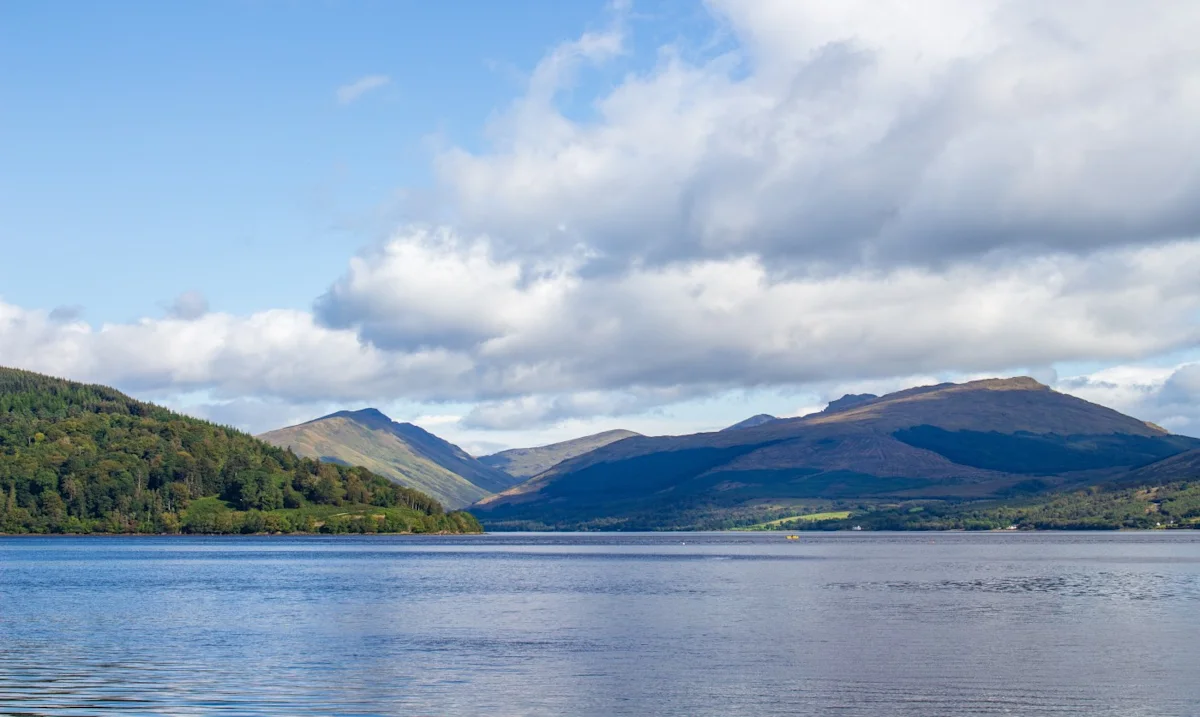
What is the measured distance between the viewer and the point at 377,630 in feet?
297

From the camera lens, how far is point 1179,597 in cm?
11881

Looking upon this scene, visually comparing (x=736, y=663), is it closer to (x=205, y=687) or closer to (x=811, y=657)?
(x=811, y=657)

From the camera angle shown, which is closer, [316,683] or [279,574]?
[316,683]

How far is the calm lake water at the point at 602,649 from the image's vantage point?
190 ft

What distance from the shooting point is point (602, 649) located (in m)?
78.9

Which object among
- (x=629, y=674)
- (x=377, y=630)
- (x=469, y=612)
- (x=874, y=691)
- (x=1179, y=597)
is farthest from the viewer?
(x=1179, y=597)

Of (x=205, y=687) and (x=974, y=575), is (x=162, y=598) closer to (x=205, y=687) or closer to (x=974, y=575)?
(x=205, y=687)

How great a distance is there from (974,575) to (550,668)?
11509 centimetres

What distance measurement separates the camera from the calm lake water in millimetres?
57844

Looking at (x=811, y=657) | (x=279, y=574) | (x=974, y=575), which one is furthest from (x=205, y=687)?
(x=974, y=575)

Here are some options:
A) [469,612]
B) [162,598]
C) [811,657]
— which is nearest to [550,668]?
[811,657]

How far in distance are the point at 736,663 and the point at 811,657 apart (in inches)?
219

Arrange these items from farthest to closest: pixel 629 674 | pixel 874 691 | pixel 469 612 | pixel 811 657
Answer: pixel 469 612 < pixel 811 657 < pixel 629 674 < pixel 874 691

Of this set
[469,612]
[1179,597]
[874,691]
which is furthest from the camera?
[1179,597]
